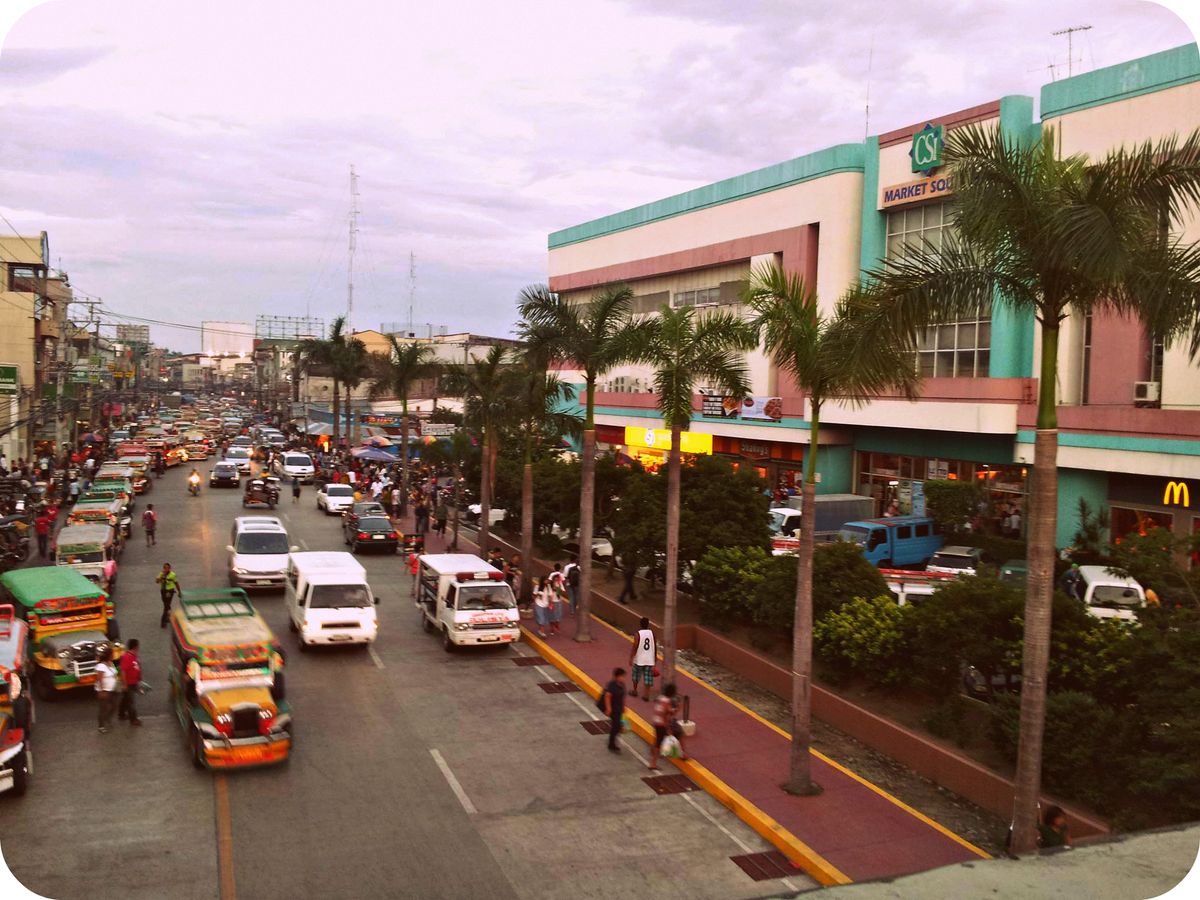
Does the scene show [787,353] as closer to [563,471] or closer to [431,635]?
[431,635]

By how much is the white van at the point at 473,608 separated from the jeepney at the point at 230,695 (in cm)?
597

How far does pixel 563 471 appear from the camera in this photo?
32875mm

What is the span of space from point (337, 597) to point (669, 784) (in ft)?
32.4

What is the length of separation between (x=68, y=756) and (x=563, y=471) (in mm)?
19865

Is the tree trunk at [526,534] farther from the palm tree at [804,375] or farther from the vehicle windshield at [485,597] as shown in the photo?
the palm tree at [804,375]

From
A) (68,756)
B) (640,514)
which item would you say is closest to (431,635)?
(640,514)

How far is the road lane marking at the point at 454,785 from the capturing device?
1323 cm

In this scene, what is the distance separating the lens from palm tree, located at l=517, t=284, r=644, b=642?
22.4 m

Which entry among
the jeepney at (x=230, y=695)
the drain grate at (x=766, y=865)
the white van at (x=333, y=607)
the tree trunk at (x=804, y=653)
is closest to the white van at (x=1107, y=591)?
the tree trunk at (x=804, y=653)

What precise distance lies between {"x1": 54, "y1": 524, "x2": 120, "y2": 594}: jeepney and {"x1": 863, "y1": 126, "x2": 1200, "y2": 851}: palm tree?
2238 cm

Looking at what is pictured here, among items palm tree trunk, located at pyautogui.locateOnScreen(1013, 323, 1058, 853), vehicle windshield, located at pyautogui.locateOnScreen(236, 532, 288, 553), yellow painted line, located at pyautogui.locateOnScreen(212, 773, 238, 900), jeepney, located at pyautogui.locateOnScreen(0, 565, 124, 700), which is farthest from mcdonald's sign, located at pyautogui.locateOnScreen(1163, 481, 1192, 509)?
jeepney, located at pyautogui.locateOnScreen(0, 565, 124, 700)

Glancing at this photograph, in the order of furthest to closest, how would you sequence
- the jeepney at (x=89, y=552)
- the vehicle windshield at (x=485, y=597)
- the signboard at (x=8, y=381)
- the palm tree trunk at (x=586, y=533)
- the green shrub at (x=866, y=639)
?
the signboard at (x=8, y=381)
the jeepney at (x=89, y=552)
the palm tree trunk at (x=586, y=533)
the vehicle windshield at (x=485, y=597)
the green shrub at (x=866, y=639)

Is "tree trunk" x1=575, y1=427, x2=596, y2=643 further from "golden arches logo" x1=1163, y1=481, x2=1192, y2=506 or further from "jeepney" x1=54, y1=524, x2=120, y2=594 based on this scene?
"golden arches logo" x1=1163, y1=481, x2=1192, y2=506

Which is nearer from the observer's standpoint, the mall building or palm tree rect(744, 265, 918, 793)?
palm tree rect(744, 265, 918, 793)
